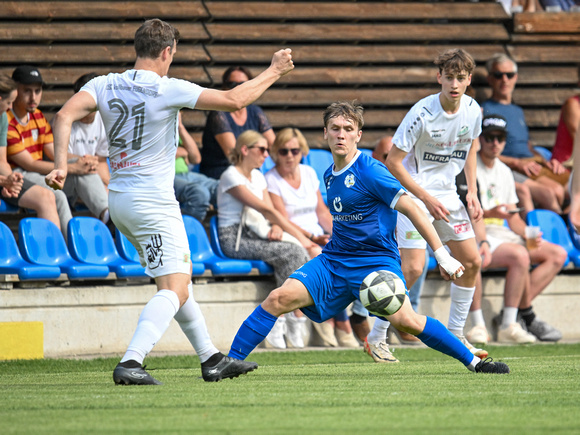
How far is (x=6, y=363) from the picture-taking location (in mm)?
7473

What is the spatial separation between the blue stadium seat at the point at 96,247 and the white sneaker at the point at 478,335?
3.15m

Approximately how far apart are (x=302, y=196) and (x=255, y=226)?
72 centimetres

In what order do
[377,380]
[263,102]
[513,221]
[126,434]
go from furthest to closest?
[263,102]
[513,221]
[377,380]
[126,434]

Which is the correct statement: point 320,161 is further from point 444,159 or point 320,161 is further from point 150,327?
point 150,327

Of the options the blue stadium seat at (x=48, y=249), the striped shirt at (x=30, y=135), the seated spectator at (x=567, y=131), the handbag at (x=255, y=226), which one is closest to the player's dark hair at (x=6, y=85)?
the striped shirt at (x=30, y=135)

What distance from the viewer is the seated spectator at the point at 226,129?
377 inches

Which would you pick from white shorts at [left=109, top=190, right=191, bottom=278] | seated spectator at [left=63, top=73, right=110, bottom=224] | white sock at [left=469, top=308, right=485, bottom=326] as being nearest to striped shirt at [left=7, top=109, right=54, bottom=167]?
seated spectator at [left=63, top=73, right=110, bottom=224]

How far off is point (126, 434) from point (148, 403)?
0.77 metres

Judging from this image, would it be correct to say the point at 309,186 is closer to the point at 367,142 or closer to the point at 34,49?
the point at 367,142

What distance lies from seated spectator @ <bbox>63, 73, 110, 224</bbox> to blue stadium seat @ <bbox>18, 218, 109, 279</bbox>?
1.92ft

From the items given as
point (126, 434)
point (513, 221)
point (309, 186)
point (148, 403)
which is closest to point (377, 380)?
point (148, 403)

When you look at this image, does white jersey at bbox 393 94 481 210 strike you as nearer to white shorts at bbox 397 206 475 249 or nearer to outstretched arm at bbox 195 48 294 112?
white shorts at bbox 397 206 475 249

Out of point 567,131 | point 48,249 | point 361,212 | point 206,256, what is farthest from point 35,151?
point 567,131

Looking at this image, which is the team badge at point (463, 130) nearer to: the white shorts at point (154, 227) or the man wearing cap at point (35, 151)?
the white shorts at point (154, 227)
